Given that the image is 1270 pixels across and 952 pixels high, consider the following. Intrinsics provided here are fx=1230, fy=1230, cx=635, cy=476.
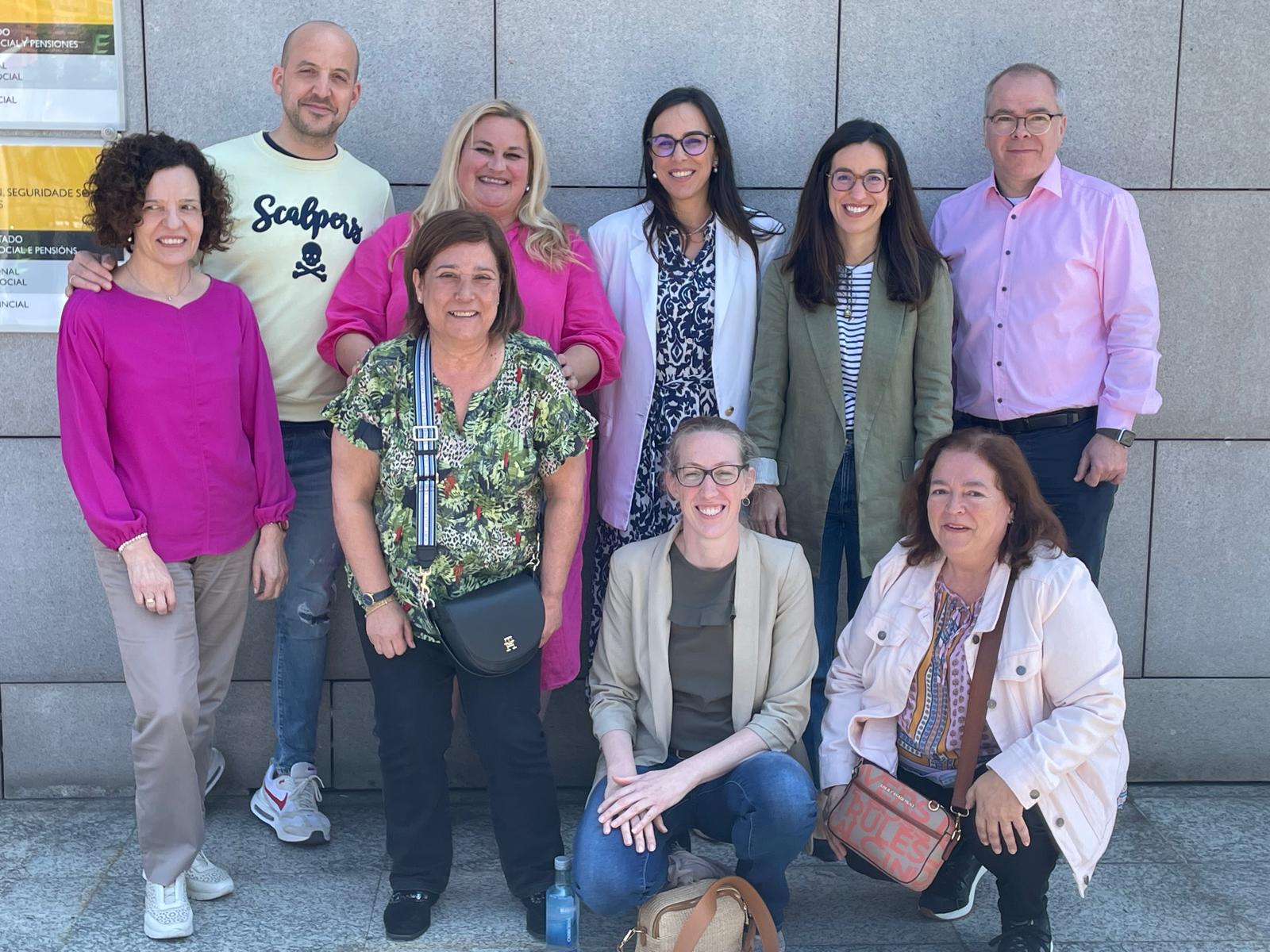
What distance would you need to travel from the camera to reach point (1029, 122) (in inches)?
152

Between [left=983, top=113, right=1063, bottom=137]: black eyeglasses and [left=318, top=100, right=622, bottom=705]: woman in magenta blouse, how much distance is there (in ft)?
4.57

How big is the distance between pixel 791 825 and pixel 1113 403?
1725mm

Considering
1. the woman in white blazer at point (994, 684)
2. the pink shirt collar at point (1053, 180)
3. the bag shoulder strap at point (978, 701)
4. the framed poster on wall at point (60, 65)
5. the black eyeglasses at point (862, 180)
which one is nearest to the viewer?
the woman in white blazer at point (994, 684)

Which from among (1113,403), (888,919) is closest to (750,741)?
(888,919)

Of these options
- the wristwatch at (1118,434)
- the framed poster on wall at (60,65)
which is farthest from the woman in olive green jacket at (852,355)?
the framed poster on wall at (60,65)

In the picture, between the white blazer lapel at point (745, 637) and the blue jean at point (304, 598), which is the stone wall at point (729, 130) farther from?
the white blazer lapel at point (745, 637)

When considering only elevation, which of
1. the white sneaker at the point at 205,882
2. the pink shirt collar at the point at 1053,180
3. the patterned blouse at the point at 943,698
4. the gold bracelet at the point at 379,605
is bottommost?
the white sneaker at the point at 205,882

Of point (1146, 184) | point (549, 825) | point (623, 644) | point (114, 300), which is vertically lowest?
point (549, 825)

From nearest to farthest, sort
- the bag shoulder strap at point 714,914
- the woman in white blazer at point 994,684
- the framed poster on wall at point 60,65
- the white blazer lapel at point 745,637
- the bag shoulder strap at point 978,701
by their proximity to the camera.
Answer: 1. the bag shoulder strap at point 714,914
2. the woman in white blazer at point 994,684
3. the bag shoulder strap at point 978,701
4. the white blazer lapel at point 745,637
5. the framed poster on wall at point 60,65

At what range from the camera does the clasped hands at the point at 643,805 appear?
3.12 metres

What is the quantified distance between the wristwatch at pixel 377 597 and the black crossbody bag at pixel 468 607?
141 mm

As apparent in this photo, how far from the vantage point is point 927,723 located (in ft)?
10.9

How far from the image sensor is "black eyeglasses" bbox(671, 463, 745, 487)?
3230 millimetres

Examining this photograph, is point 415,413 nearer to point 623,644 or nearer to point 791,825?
point 623,644
